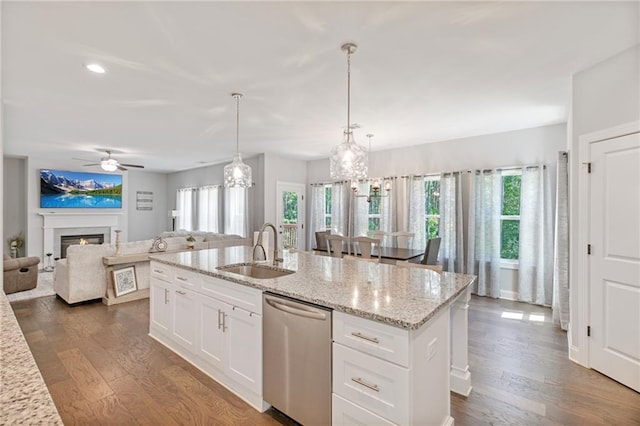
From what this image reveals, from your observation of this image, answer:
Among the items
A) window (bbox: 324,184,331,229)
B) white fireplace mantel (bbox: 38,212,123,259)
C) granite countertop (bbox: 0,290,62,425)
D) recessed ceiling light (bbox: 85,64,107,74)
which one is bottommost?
granite countertop (bbox: 0,290,62,425)

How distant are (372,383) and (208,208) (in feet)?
25.5

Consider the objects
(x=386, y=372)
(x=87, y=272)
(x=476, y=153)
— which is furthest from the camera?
(x=476, y=153)

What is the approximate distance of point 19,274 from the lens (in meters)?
5.05

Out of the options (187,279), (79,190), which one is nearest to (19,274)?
(79,190)

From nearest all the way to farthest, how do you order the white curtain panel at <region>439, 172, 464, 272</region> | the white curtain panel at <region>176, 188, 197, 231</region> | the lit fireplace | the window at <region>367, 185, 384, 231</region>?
the white curtain panel at <region>439, 172, 464, 272</region> < the window at <region>367, 185, 384, 231</region> < the lit fireplace < the white curtain panel at <region>176, 188, 197, 231</region>

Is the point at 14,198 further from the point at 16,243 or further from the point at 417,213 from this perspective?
the point at 417,213

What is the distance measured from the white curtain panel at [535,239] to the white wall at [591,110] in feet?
5.68

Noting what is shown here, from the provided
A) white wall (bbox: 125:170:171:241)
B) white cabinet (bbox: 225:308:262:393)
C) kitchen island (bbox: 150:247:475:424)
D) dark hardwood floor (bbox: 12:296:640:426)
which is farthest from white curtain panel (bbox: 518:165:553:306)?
white wall (bbox: 125:170:171:241)

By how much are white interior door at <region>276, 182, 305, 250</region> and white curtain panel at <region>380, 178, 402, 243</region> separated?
6.69ft

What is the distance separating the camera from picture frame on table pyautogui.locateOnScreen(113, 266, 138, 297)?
4688 millimetres

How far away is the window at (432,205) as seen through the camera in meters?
5.68

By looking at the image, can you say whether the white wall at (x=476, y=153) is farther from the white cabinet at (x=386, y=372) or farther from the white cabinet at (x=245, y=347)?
the white cabinet at (x=245, y=347)

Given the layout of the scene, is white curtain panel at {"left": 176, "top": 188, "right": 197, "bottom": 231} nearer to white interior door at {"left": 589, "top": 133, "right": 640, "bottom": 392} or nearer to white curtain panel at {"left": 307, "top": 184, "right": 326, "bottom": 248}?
white curtain panel at {"left": 307, "top": 184, "right": 326, "bottom": 248}

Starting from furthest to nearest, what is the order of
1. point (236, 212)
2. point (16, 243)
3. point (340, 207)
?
1. point (236, 212)
2. point (16, 243)
3. point (340, 207)
